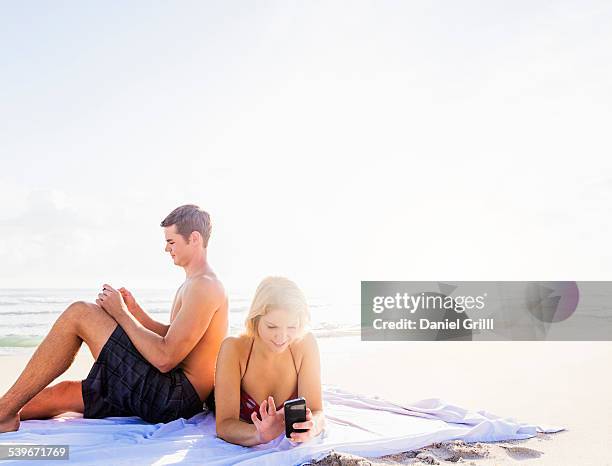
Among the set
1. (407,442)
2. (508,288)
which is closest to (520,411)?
(407,442)

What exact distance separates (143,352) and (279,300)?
3.55ft

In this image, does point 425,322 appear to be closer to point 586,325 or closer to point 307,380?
point 586,325

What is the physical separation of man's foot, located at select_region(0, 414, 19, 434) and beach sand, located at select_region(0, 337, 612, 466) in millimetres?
2042

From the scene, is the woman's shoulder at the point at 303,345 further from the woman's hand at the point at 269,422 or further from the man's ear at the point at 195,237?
the man's ear at the point at 195,237

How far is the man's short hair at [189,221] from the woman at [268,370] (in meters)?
0.96

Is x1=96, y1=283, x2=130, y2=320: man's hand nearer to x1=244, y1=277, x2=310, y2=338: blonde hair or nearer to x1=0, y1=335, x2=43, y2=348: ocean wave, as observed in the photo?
x1=244, y1=277, x2=310, y2=338: blonde hair

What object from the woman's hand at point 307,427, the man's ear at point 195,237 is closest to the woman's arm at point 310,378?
the woman's hand at point 307,427

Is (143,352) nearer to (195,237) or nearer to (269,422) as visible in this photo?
(195,237)

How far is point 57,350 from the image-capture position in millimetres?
4043

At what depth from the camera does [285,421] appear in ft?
11.3

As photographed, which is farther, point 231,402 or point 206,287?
point 206,287

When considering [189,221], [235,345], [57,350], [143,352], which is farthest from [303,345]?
[57,350]

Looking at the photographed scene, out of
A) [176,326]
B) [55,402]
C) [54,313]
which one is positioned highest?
[176,326]

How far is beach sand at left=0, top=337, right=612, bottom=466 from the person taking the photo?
3918mm
